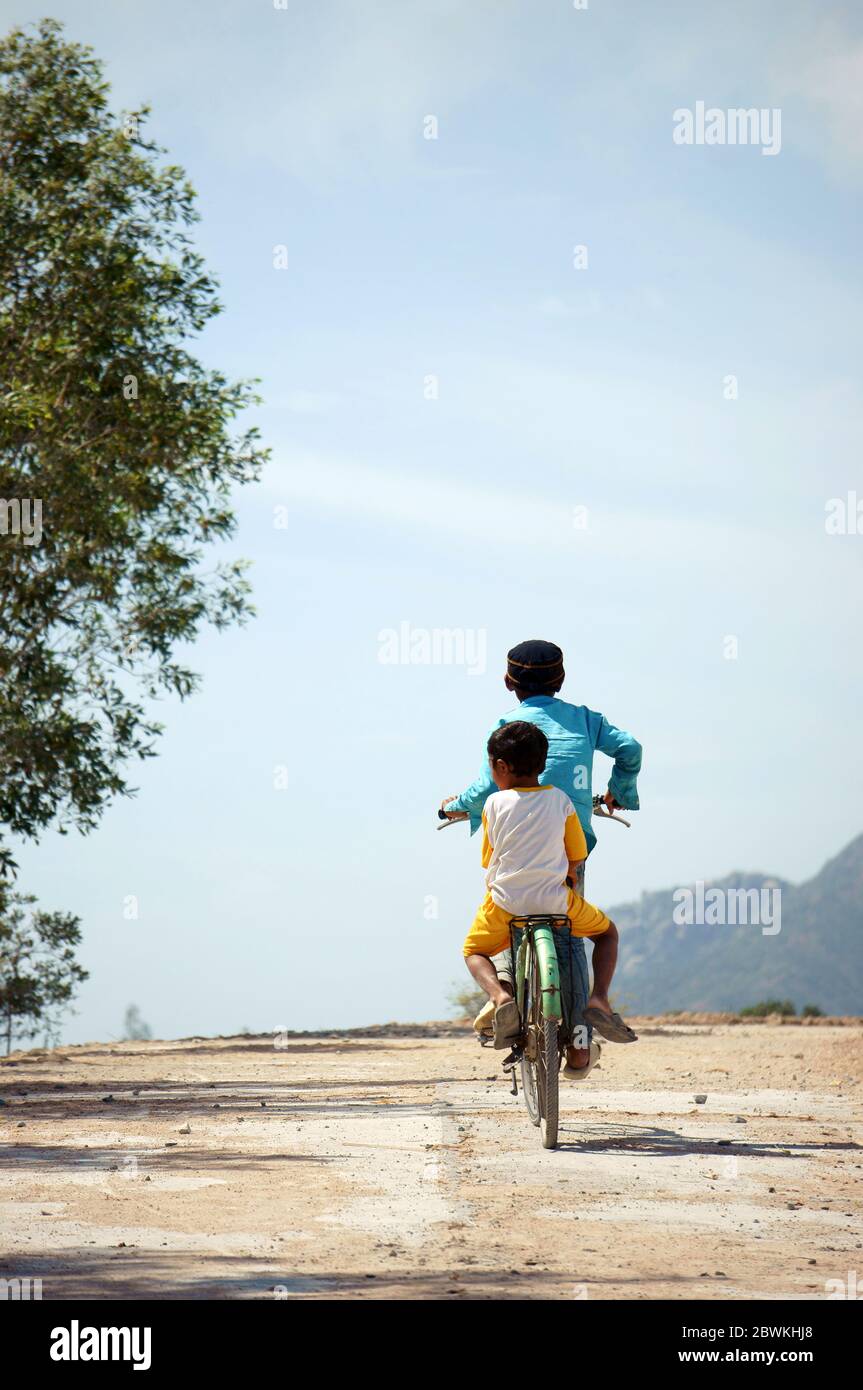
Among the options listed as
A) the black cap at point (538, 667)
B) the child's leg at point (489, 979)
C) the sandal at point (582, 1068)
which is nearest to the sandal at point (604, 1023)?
the sandal at point (582, 1068)

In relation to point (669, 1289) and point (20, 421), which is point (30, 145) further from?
point (669, 1289)

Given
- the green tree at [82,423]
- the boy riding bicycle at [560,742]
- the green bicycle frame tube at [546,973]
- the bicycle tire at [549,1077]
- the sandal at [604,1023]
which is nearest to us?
the green bicycle frame tube at [546,973]

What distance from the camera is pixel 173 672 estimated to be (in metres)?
→ 24.4

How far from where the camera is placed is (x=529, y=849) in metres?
8.39

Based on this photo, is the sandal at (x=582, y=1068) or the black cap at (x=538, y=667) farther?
the black cap at (x=538, y=667)

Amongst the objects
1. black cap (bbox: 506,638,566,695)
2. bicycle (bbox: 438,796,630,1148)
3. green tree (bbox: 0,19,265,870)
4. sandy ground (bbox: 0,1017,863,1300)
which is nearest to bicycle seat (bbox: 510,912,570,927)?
bicycle (bbox: 438,796,630,1148)

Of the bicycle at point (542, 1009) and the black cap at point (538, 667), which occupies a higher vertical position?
the black cap at point (538, 667)

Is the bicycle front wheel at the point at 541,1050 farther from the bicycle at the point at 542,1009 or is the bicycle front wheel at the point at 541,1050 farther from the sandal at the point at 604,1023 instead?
the sandal at the point at 604,1023

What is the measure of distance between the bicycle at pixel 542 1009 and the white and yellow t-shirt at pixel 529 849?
0.10m

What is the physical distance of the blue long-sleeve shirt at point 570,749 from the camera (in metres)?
8.91

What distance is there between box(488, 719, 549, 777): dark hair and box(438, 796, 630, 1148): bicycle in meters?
0.75

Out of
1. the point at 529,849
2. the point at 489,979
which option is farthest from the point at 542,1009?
the point at 529,849
